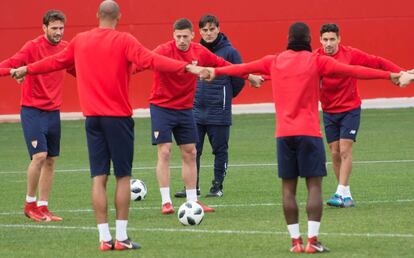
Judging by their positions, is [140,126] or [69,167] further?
[140,126]

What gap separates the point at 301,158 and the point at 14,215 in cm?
463

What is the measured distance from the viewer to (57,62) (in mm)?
11805

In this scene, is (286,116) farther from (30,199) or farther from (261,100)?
(261,100)

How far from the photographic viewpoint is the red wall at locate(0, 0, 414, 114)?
32.5 m

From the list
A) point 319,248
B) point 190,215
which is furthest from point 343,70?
point 190,215

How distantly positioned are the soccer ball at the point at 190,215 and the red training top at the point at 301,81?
2.08m

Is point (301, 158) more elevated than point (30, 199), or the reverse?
point (301, 158)

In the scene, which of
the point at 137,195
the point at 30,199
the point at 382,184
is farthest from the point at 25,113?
the point at 382,184

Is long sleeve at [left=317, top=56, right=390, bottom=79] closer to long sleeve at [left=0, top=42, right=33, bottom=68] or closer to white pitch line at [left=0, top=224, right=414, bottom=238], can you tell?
white pitch line at [left=0, top=224, right=414, bottom=238]

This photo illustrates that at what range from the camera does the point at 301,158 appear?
36.8 ft

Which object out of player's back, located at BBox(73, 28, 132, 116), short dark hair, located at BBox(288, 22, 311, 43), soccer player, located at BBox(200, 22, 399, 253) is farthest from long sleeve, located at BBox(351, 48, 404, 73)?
player's back, located at BBox(73, 28, 132, 116)

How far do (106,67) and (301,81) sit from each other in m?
1.87

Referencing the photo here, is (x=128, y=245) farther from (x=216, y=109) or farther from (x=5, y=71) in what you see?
(x=216, y=109)

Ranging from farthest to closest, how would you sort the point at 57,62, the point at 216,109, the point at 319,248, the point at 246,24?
the point at 246,24
the point at 216,109
the point at 57,62
the point at 319,248
